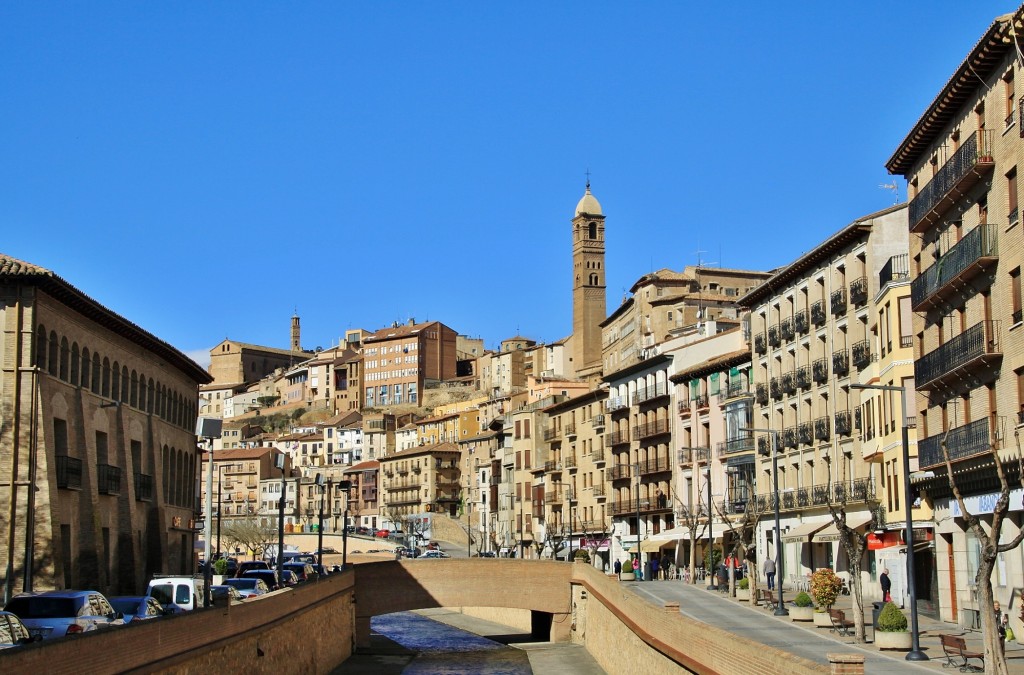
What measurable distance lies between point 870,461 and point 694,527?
19.2m

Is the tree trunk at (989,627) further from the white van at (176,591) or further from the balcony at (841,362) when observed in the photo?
the balcony at (841,362)

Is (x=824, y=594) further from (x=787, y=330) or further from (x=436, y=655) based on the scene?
(x=787, y=330)

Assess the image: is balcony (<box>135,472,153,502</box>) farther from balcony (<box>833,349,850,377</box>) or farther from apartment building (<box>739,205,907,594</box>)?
balcony (<box>833,349,850,377</box>)

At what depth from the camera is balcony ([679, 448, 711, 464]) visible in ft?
291

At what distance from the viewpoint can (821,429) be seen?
66875 mm

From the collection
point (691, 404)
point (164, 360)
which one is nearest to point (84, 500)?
point (164, 360)

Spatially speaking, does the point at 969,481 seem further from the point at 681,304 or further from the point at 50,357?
the point at 681,304

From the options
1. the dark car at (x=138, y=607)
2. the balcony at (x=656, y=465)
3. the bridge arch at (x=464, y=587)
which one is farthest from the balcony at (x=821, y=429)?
the dark car at (x=138, y=607)

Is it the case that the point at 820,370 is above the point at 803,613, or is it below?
above

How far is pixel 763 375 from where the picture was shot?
77438 mm

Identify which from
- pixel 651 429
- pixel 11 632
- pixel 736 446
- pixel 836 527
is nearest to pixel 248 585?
pixel 836 527

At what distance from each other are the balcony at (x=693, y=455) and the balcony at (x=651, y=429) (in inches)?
160

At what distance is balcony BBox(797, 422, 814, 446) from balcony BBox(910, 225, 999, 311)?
19884 millimetres

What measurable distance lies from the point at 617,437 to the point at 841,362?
4348cm
